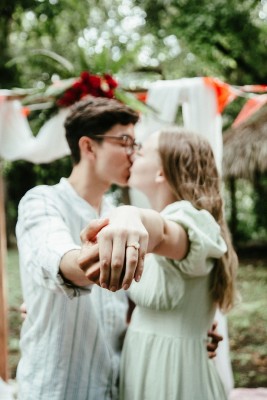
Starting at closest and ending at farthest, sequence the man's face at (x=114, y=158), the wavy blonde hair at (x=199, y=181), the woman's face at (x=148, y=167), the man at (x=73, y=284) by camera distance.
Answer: the man at (x=73, y=284) < the wavy blonde hair at (x=199, y=181) < the woman's face at (x=148, y=167) < the man's face at (x=114, y=158)

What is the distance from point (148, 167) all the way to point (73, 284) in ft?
2.54

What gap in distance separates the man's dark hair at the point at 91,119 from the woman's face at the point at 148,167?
7.4 inches

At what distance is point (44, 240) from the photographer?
1303 millimetres

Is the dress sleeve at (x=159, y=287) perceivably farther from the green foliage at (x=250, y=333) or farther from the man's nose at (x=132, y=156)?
the green foliage at (x=250, y=333)

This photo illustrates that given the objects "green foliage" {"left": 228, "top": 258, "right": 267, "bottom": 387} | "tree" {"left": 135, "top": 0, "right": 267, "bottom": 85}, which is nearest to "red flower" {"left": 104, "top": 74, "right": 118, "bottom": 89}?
"green foliage" {"left": 228, "top": 258, "right": 267, "bottom": 387}

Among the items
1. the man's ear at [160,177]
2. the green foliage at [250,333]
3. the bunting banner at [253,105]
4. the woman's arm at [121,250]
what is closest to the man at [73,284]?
the man's ear at [160,177]

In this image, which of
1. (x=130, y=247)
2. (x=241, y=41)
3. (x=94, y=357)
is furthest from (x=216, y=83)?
(x=241, y=41)

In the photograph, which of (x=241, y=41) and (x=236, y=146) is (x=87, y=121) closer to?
(x=241, y=41)

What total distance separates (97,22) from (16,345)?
6.70 metres

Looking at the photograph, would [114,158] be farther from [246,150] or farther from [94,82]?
[246,150]

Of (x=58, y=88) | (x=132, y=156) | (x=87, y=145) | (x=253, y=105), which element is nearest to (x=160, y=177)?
(x=132, y=156)

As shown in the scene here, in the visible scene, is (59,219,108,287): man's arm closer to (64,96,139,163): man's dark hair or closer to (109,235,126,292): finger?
(109,235,126,292): finger

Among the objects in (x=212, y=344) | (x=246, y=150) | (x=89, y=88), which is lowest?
(x=246, y=150)

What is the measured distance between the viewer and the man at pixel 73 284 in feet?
4.50
